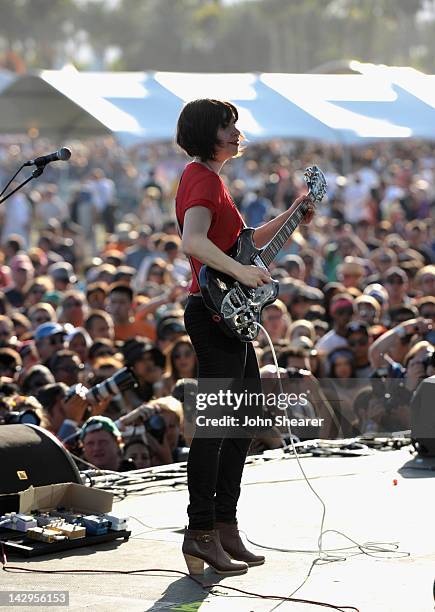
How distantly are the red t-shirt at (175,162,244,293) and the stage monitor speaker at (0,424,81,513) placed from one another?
1302mm

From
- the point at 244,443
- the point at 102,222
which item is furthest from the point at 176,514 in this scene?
the point at 102,222

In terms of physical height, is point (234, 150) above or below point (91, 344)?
above

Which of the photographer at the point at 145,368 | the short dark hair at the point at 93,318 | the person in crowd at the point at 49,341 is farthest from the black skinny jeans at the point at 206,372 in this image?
the short dark hair at the point at 93,318

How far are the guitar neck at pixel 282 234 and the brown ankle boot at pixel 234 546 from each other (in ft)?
3.45

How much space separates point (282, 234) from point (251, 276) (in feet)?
1.28

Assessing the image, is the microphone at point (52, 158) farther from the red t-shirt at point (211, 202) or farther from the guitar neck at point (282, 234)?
the guitar neck at point (282, 234)

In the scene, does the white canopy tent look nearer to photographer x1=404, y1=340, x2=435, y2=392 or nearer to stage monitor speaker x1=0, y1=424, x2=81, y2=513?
photographer x1=404, y1=340, x2=435, y2=392

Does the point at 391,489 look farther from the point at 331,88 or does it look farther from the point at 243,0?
the point at 243,0

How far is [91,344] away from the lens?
407 inches

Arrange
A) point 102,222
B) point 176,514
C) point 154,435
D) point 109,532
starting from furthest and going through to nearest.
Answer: point 102,222 → point 154,435 → point 176,514 → point 109,532

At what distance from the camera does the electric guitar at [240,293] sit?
4.93m

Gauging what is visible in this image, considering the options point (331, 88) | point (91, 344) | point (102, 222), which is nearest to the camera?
point (91, 344)

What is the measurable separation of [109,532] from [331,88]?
10.6 m

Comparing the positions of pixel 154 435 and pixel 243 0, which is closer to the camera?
pixel 154 435
